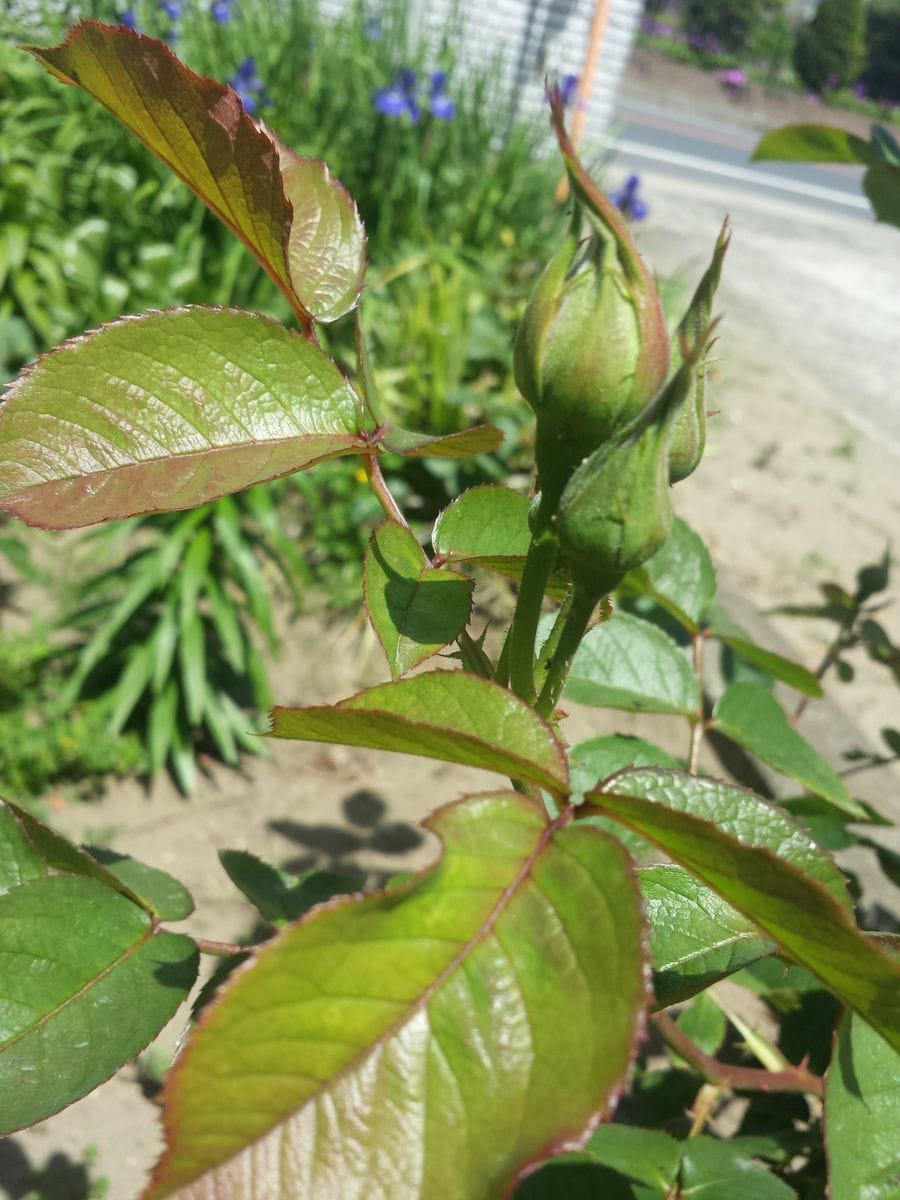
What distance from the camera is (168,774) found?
205 centimetres

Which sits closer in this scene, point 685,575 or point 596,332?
point 596,332

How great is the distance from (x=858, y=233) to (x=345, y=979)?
925 centimetres

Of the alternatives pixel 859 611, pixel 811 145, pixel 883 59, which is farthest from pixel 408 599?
pixel 883 59

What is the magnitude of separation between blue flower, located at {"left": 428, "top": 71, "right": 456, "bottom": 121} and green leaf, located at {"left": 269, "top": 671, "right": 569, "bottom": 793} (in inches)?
120

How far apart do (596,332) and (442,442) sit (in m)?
0.15

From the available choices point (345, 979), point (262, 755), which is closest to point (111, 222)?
point (262, 755)

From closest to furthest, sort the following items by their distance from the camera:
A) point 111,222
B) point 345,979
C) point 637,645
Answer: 1. point 345,979
2. point 637,645
3. point 111,222

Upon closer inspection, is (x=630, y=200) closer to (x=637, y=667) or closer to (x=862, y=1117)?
(x=637, y=667)

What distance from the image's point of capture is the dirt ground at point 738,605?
Answer: 53.9 inches

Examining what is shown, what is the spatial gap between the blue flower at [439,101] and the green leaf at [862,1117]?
305 centimetres

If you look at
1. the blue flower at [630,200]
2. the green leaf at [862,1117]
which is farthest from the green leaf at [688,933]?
the blue flower at [630,200]

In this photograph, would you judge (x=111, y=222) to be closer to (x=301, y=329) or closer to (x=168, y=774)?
(x=168, y=774)

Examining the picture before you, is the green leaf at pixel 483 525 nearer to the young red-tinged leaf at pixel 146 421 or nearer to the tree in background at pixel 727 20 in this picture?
the young red-tinged leaf at pixel 146 421

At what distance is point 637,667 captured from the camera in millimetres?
731
